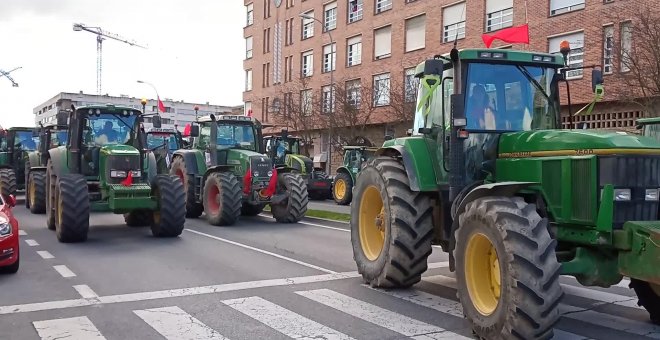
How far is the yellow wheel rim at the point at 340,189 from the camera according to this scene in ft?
81.8

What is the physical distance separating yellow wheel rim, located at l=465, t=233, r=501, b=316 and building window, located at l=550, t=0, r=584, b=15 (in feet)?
72.8

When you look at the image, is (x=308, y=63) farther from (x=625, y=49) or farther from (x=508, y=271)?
(x=508, y=271)

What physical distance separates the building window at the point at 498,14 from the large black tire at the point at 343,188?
36.0 ft

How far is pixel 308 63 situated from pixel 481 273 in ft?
134

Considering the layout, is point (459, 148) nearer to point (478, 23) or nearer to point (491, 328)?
point (491, 328)

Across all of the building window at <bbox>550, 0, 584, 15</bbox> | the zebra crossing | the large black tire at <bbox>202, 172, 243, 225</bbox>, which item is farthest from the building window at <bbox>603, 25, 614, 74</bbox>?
the zebra crossing

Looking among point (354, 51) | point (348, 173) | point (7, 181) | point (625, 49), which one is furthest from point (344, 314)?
point (354, 51)

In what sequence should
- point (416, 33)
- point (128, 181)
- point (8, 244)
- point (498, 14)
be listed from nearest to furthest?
1. point (8, 244)
2. point (128, 181)
3. point (498, 14)
4. point (416, 33)

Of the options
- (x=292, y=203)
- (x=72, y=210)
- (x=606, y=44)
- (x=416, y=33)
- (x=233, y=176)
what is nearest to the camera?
(x=72, y=210)

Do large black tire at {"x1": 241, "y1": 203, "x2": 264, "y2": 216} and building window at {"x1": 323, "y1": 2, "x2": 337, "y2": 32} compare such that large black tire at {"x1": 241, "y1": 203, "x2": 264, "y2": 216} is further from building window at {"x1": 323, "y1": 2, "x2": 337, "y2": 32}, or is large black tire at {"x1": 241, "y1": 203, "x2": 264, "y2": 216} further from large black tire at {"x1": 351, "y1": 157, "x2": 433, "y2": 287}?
building window at {"x1": 323, "y1": 2, "x2": 337, "y2": 32}

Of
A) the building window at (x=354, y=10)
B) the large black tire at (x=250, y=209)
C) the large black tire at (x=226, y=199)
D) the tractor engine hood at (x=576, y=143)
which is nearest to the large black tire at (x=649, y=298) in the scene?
the tractor engine hood at (x=576, y=143)

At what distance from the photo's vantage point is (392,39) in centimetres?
3681

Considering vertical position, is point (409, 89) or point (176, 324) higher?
point (409, 89)

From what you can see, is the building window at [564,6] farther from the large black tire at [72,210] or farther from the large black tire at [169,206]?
the large black tire at [72,210]
